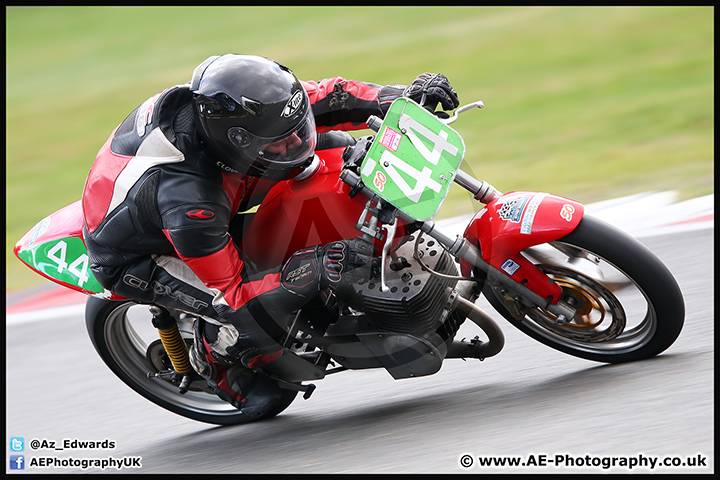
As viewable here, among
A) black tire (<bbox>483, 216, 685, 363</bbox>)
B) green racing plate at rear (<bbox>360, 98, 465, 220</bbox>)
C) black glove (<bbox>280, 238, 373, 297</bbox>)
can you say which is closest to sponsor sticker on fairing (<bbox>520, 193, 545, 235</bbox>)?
black tire (<bbox>483, 216, 685, 363</bbox>)

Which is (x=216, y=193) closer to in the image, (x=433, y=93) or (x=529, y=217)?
(x=433, y=93)

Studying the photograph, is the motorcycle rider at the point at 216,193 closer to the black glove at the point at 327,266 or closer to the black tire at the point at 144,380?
the black glove at the point at 327,266

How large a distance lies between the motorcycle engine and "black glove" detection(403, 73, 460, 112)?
1.66ft

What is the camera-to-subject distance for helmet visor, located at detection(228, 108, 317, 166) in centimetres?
283

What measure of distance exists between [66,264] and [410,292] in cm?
147

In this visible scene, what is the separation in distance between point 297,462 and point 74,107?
10569 millimetres

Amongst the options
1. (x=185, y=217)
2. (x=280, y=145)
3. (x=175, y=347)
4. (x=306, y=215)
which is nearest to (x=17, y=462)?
(x=175, y=347)

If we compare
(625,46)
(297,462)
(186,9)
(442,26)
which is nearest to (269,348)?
(297,462)

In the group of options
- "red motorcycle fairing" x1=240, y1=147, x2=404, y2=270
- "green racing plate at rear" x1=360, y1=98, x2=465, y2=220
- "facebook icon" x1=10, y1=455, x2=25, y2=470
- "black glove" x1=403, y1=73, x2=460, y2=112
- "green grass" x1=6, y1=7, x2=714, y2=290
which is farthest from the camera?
"green grass" x1=6, y1=7, x2=714, y2=290

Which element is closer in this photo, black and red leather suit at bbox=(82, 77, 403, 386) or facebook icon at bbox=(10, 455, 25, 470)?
black and red leather suit at bbox=(82, 77, 403, 386)

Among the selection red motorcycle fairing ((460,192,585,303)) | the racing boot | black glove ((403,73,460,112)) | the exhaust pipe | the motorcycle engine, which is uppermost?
black glove ((403,73,460,112))

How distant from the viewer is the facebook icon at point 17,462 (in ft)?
12.3

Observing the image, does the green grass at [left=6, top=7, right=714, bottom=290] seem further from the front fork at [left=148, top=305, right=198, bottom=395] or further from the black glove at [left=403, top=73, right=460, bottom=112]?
the front fork at [left=148, top=305, right=198, bottom=395]

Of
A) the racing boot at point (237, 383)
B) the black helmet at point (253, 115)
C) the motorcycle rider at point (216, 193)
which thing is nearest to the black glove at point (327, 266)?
the motorcycle rider at point (216, 193)
